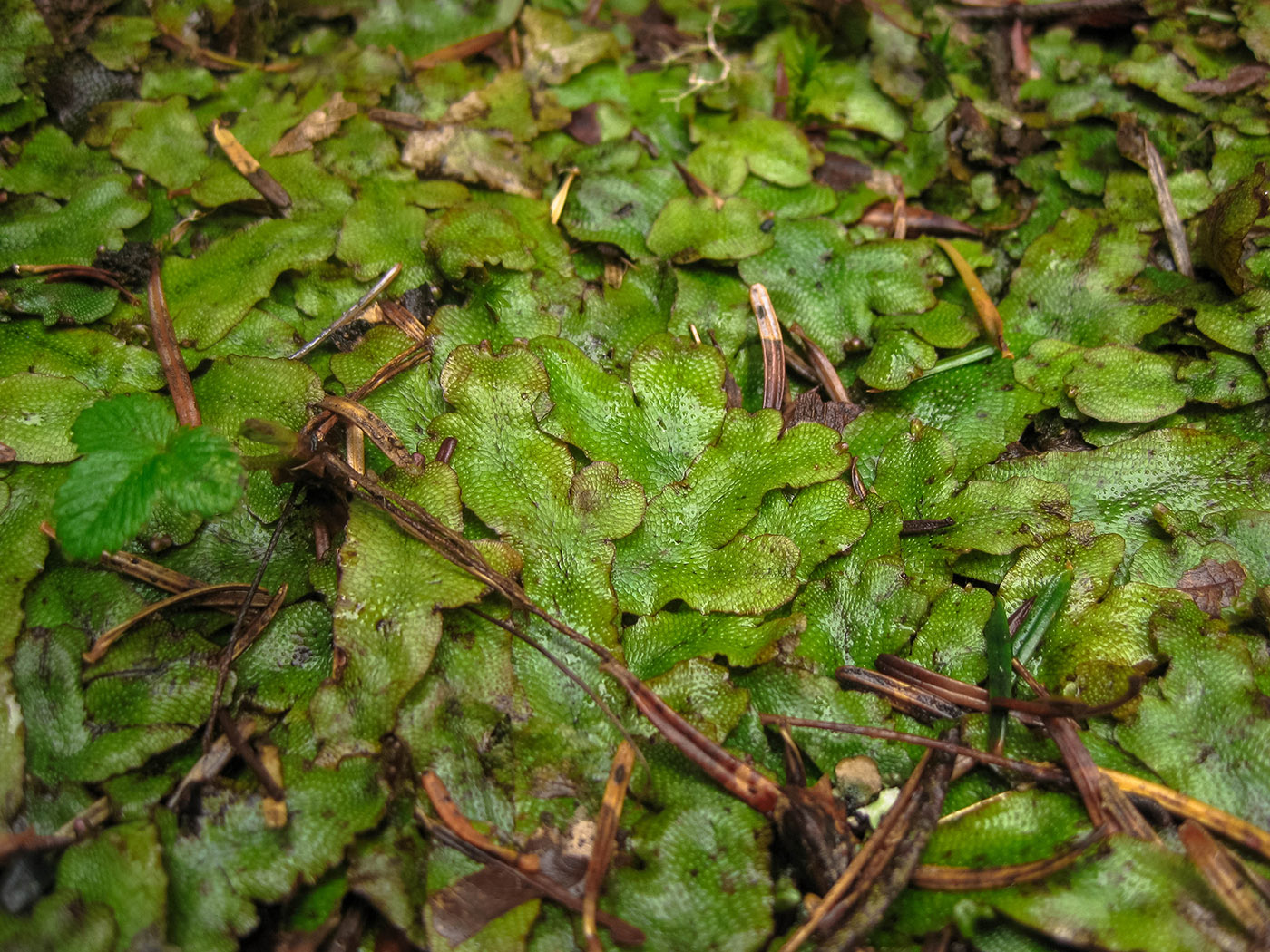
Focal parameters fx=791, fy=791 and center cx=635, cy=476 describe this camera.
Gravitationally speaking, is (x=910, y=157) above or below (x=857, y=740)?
above

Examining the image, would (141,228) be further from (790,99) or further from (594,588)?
(790,99)

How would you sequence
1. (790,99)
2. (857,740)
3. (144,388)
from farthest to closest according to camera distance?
(790,99) < (144,388) < (857,740)

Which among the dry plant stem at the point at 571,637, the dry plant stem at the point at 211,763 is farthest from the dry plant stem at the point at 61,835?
the dry plant stem at the point at 571,637

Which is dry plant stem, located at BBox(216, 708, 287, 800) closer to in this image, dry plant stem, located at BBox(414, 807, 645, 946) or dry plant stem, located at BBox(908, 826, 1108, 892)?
dry plant stem, located at BBox(414, 807, 645, 946)

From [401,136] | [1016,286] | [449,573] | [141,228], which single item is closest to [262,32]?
[401,136]

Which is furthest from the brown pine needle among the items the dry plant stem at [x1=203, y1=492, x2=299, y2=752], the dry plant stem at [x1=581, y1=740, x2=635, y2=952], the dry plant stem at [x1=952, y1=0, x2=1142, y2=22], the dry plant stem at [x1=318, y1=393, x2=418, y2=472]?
the dry plant stem at [x1=203, y1=492, x2=299, y2=752]

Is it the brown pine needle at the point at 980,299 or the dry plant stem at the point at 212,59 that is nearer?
the brown pine needle at the point at 980,299

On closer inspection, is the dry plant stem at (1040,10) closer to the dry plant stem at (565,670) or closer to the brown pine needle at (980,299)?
the brown pine needle at (980,299)
